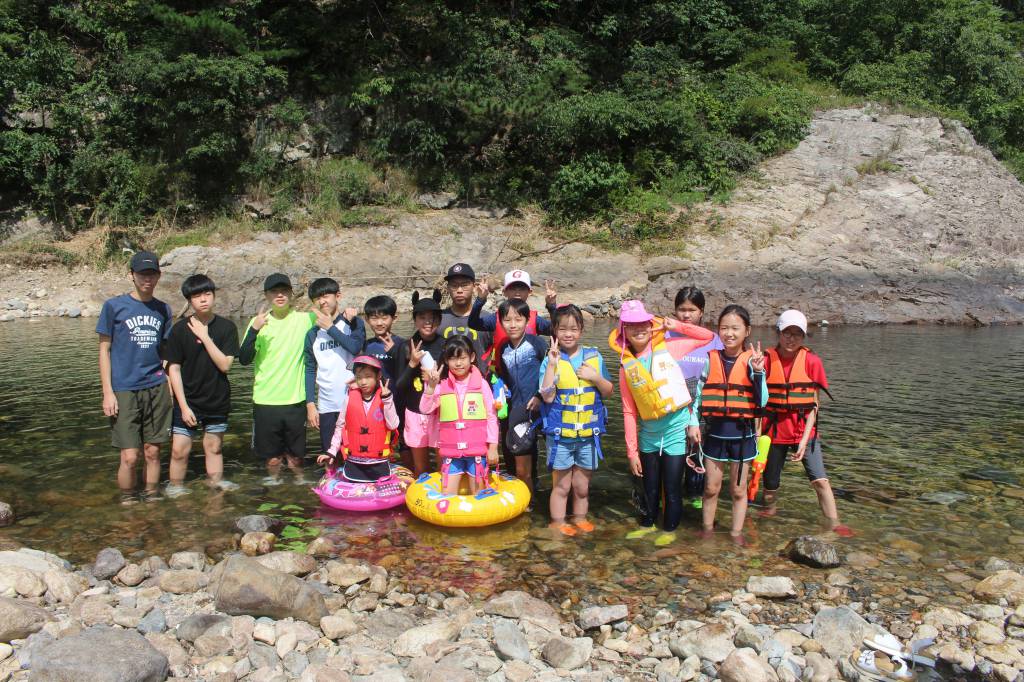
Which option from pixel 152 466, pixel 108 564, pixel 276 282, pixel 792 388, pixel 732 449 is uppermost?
pixel 276 282

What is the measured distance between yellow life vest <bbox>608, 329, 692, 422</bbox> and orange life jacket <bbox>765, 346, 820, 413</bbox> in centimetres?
83

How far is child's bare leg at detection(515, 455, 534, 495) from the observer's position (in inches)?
234

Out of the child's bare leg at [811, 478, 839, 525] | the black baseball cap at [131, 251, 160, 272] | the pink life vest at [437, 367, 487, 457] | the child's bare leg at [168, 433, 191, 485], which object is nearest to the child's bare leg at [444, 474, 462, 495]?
the pink life vest at [437, 367, 487, 457]

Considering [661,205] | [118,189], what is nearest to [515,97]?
[661,205]

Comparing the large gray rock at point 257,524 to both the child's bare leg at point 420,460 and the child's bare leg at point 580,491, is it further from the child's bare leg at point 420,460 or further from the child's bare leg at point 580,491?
the child's bare leg at point 580,491

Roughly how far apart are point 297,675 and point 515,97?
70.7ft

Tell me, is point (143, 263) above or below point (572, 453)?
above

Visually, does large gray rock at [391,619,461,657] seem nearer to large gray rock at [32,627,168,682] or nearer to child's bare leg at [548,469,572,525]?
large gray rock at [32,627,168,682]

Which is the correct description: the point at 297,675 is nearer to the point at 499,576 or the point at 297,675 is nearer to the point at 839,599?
the point at 499,576

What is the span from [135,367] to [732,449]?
488 centimetres

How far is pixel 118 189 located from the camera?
75.3ft

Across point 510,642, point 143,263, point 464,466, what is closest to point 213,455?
point 143,263

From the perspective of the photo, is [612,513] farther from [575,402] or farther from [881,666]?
[881,666]

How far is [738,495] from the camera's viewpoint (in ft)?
17.3
